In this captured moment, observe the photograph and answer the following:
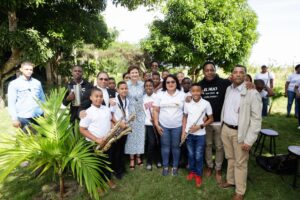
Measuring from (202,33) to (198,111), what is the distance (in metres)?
8.74

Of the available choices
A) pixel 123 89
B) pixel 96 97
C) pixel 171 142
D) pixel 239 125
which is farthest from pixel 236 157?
pixel 96 97

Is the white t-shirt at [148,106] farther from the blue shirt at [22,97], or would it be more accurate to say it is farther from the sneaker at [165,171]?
the blue shirt at [22,97]

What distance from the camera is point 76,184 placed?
155 inches

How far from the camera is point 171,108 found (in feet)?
13.1

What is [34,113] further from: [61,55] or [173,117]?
[61,55]

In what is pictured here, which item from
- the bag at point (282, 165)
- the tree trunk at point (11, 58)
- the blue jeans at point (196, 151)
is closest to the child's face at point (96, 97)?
the blue jeans at point (196, 151)

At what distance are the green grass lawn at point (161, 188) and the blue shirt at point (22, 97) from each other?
1.24 m

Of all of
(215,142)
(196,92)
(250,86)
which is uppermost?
(250,86)

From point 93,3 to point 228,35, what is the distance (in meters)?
7.13

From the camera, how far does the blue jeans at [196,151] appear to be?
3.83 m

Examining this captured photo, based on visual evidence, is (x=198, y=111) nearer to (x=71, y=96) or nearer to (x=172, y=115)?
(x=172, y=115)

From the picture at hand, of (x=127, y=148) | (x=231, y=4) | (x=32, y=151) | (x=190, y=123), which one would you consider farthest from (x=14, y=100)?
(x=231, y=4)

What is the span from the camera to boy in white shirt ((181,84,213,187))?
3768mm

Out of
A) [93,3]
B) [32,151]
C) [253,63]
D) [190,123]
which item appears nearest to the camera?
[32,151]
